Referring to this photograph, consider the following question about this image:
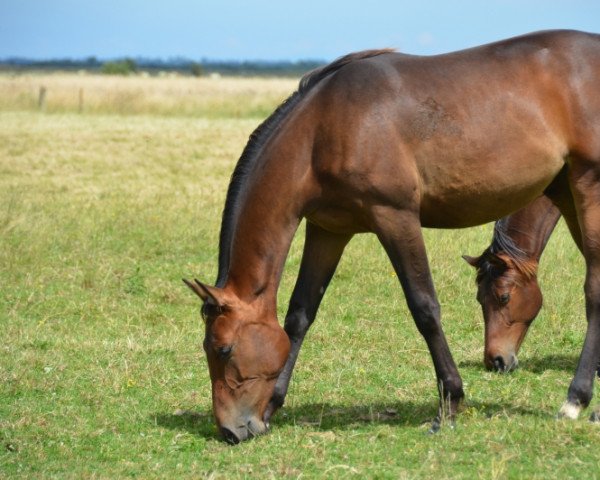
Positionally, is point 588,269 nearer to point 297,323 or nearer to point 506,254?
point 506,254

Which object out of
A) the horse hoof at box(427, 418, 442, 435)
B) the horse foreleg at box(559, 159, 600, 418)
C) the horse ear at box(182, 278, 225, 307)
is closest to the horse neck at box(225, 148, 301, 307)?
the horse ear at box(182, 278, 225, 307)

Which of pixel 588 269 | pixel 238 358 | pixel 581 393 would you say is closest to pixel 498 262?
pixel 588 269

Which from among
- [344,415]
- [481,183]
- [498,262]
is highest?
[481,183]

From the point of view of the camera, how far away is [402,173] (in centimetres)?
604

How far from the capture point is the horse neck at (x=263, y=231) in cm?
617

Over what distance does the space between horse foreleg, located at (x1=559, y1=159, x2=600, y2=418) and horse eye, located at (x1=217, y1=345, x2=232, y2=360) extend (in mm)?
2081

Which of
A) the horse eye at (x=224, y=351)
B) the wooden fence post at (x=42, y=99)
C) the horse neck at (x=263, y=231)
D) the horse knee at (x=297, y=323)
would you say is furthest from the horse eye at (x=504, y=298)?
the wooden fence post at (x=42, y=99)

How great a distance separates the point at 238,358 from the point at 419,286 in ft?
3.84

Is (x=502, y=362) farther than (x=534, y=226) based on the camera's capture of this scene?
No

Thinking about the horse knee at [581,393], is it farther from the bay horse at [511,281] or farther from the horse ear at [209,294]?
the horse ear at [209,294]

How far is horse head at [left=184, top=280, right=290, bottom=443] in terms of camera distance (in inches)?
239

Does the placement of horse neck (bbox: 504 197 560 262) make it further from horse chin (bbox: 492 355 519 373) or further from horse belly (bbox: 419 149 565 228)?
horse belly (bbox: 419 149 565 228)

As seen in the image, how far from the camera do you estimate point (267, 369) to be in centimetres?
615

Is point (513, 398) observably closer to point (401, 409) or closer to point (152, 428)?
point (401, 409)
